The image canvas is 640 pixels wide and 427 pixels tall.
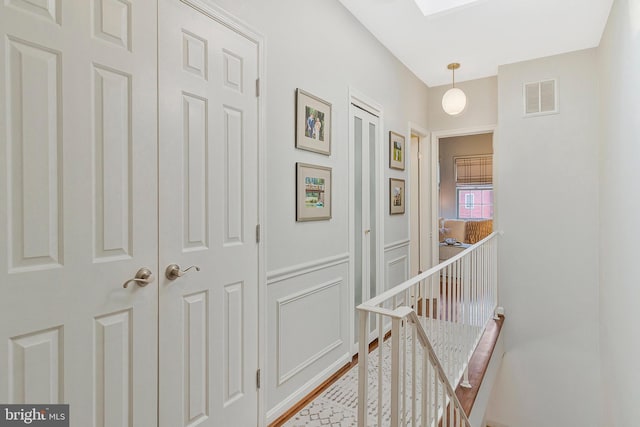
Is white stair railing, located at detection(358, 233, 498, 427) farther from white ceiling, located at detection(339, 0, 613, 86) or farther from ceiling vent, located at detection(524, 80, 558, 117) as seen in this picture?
white ceiling, located at detection(339, 0, 613, 86)

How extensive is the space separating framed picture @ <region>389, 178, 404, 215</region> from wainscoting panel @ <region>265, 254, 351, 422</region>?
1.07 metres

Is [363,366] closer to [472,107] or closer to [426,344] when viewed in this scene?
[426,344]

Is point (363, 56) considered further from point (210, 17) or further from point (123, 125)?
point (123, 125)

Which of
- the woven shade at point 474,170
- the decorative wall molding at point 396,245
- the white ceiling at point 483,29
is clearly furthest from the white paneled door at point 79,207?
the woven shade at point 474,170

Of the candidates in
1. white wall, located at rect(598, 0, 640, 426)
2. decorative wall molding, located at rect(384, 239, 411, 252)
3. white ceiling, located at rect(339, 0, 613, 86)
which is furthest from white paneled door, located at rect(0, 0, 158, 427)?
white wall, located at rect(598, 0, 640, 426)

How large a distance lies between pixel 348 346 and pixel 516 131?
9.93ft

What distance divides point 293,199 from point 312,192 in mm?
189

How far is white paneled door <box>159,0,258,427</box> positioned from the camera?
4.85 feet

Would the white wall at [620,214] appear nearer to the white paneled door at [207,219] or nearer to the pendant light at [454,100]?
the pendant light at [454,100]

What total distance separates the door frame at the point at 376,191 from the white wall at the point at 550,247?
165cm

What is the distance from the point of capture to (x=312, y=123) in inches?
91.2

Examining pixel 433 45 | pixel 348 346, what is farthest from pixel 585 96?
pixel 348 346

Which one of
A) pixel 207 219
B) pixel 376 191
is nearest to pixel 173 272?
pixel 207 219

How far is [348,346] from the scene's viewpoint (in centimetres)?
276
